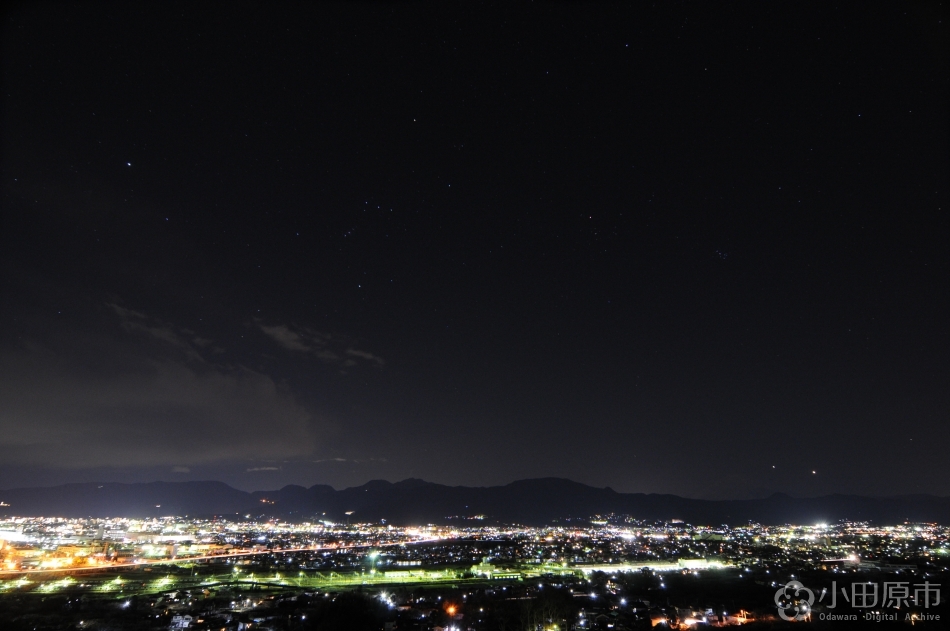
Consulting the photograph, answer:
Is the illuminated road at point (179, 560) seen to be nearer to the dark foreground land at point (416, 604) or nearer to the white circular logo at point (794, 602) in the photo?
the dark foreground land at point (416, 604)

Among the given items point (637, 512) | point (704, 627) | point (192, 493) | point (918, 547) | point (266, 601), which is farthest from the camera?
point (192, 493)

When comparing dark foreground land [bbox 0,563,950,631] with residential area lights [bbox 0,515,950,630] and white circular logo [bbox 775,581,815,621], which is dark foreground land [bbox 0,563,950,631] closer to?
residential area lights [bbox 0,515,950,630]

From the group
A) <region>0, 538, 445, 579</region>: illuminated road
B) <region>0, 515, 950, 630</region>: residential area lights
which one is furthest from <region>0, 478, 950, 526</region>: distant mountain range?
<region>0, 515, 950, 630</region>: residential area lights

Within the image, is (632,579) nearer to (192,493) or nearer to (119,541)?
(119,541)

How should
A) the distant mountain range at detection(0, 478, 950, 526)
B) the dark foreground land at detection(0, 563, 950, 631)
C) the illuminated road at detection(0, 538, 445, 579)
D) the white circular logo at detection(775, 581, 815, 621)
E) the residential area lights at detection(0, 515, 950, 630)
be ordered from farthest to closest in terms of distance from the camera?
the distant mountain range at detection(0, 478, 950, 526) < the illuminated road at detection(0, 538, 445, 579) < the residential area lights at detection(0, 515, 950, 630) < the white circular logo at detection(775, 581, 815, 621) < the dark foreground land at detection(0, 563, 950, 631)

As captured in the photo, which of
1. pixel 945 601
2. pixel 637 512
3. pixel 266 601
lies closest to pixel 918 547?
pixel 945 601

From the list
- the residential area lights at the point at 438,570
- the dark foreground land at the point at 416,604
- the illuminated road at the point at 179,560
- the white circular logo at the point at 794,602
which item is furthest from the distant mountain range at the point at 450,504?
the white circular logo at the point at 794,602

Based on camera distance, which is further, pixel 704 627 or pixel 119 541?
pixel 119 541

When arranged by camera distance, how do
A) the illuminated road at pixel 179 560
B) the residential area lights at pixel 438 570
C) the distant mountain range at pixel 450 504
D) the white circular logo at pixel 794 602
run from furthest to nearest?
the distant mountain range at pixel 450 504 → the illuminated road at pixel 179 560 → the residential area lights at pixel 438 570 → the white circular logo at pixel 794 602
